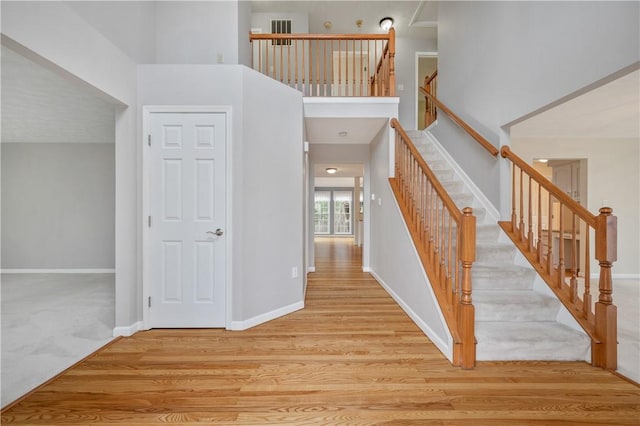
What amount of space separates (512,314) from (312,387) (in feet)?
6.03

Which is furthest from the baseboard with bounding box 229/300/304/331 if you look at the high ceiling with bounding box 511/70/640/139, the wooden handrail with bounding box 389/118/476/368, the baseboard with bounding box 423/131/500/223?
the high ceiling with bounding box 511/70/640/139

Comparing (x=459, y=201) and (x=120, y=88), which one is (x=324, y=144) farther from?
(x=120, y=88)

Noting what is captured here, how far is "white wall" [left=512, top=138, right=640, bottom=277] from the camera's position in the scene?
4.64m

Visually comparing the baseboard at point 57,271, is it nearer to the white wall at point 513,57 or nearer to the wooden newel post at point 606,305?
the white wall at point 513,57

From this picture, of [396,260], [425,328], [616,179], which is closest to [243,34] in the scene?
[396,260]

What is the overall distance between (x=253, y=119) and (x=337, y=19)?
14.7 ft

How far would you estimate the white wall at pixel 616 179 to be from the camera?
464 centimetres

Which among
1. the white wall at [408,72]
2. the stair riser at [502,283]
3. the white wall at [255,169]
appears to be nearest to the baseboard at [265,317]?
the white wall at [255,169]

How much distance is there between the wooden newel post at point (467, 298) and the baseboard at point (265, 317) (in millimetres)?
1791

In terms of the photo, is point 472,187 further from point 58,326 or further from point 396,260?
point 58,326

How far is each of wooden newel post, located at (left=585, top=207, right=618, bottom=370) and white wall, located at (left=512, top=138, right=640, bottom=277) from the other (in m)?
3.40

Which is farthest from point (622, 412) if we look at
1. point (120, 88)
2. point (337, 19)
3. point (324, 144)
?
point (337, 19)

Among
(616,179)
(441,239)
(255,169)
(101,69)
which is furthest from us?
(616,179)

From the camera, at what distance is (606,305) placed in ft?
6.77
